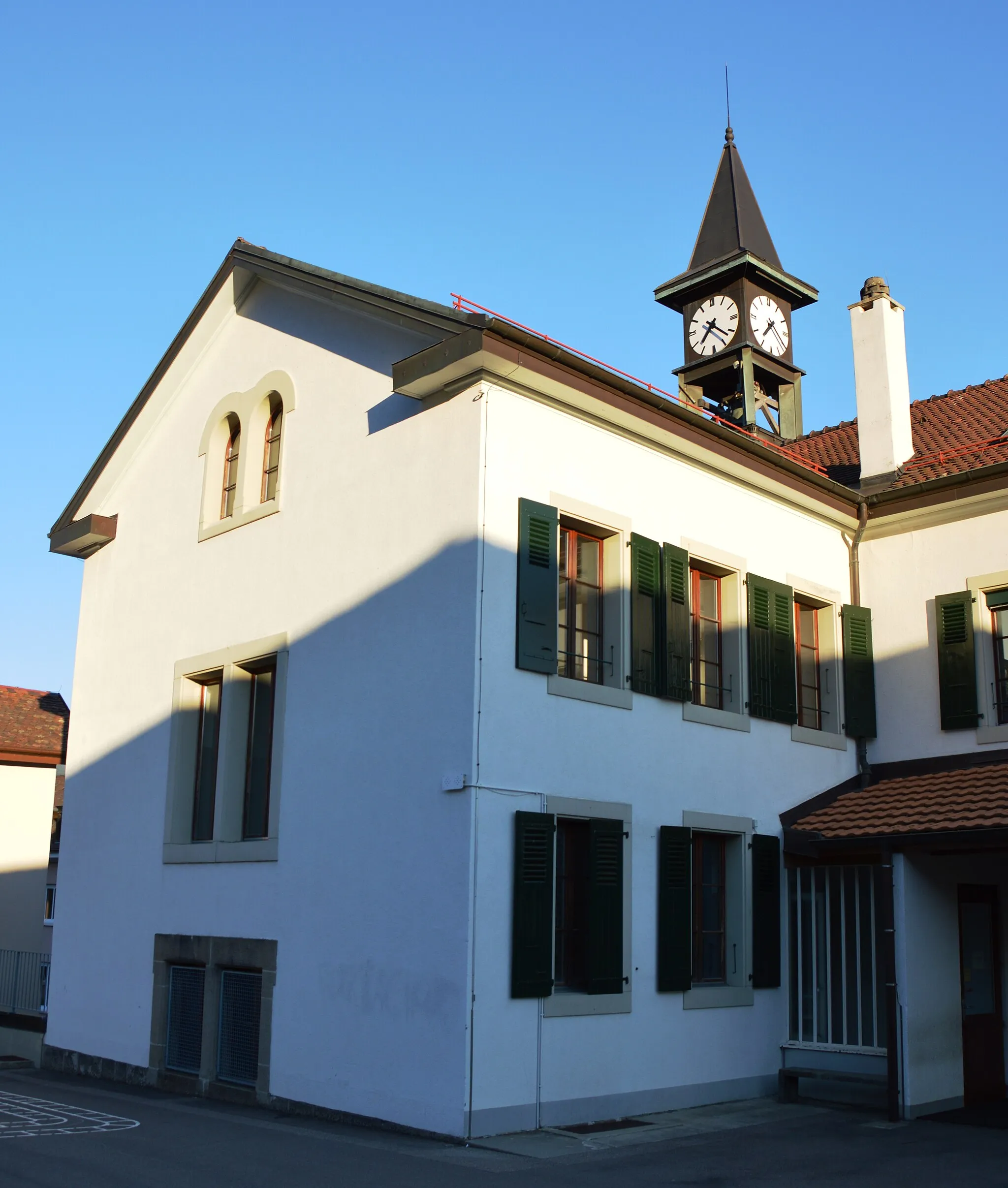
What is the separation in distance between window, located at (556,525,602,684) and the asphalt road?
3.97 metres

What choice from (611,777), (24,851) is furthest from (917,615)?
(24,851)

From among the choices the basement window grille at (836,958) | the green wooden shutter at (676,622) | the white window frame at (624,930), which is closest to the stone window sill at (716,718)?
the green wooden shutter at (676,622)

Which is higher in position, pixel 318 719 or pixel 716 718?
pixel 716 718

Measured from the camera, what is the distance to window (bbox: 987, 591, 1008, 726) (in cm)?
1374

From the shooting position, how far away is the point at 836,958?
12945 mm

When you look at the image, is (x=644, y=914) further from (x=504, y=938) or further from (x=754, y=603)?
(x=754, y=603)

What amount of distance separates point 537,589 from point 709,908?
3.97m

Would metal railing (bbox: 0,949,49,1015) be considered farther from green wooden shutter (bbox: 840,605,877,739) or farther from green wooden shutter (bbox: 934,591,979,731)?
green wooden shutter (bbox: 934,591,979,731)

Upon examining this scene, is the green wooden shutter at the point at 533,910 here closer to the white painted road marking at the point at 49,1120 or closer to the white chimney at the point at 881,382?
the white painted road marking at the point at 49,1120

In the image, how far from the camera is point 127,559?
613 inches

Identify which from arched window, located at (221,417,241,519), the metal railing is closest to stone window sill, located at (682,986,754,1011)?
arched window, located at (221,417,241,519)

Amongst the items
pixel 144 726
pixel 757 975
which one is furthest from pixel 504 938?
pixel 144 726

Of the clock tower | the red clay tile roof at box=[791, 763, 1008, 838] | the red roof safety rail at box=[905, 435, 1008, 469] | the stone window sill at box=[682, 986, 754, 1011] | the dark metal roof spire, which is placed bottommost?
the stone window sill at box=[682, 986, 754, 1011]

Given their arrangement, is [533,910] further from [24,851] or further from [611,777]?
[24,851]
